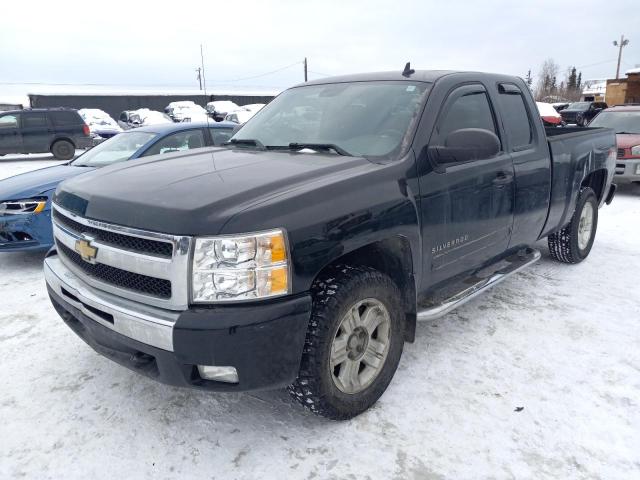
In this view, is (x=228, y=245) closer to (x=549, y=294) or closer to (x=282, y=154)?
(x=282, y=154)

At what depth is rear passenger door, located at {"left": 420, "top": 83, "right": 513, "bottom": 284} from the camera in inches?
118

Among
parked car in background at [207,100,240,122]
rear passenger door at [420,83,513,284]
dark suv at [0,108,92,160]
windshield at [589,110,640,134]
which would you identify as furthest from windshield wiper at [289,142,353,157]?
parked car in background at [207,100,240,122]

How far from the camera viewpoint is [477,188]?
332cm

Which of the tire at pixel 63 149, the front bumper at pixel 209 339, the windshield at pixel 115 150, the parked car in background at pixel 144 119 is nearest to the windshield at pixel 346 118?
the front bumper at pixel 209 339

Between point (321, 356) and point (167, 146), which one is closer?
point (321, 356)

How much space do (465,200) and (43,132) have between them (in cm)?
1661

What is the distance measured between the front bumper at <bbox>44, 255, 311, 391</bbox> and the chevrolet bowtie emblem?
215mm

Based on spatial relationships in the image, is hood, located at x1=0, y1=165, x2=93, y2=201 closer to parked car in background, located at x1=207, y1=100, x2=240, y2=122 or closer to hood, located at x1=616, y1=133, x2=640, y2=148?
hood, located at x1=616, y1=133, x2=640, y2=148

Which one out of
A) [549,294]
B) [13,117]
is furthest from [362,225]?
[13,117]

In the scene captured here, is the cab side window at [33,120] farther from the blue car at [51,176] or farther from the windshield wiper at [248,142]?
the windshield wiper at [248,142]

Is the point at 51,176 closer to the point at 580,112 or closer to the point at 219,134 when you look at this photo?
the point at 219,134

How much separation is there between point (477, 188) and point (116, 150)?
4594mm

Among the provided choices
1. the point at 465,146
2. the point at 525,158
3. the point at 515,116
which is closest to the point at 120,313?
the point at 465,146

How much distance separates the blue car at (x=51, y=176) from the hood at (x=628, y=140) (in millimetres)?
7450
